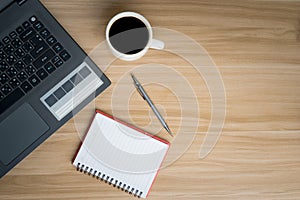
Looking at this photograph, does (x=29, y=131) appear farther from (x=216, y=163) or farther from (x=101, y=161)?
(x=216, y=163)

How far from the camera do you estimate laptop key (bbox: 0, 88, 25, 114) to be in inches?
31.5

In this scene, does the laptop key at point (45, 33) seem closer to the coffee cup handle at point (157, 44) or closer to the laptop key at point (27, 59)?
the laptop key at point (27, 59)

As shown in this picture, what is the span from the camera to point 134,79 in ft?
2.77

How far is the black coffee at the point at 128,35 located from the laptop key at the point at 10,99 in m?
0.20

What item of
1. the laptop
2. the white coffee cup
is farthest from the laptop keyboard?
the white coffee cup

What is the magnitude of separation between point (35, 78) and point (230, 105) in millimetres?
394

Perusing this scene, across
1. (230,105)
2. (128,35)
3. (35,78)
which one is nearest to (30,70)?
(35,78)

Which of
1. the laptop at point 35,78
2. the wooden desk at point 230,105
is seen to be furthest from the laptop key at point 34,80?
the wooden desk at point 230,105

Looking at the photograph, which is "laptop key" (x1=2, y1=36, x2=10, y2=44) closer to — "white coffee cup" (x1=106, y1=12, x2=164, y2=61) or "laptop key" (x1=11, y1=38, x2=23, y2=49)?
"laptop key" (x1=11, y1=38, x2=23, y2=49)

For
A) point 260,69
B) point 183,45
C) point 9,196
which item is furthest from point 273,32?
point 9,196

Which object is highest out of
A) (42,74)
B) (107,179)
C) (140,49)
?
(140,49)

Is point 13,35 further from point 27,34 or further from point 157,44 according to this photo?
point 157,44

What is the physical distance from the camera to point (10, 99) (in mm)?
803

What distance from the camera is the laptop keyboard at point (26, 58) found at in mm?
800
